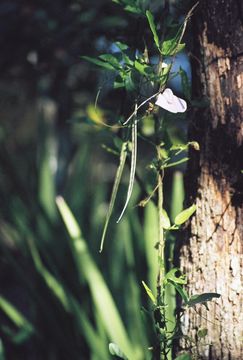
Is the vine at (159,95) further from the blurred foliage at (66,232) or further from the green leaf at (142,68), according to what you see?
the blurred foliage at (66,232)

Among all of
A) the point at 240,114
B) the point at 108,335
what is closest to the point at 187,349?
the point at 240,114

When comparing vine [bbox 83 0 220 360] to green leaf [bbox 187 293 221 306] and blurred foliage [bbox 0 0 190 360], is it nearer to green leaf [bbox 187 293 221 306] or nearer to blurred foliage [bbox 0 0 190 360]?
green leaf [bbox 187 293 221 306]

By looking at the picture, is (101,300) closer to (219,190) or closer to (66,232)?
(66,232)

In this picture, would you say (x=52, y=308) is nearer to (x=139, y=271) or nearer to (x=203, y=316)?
(x=139, y=271)

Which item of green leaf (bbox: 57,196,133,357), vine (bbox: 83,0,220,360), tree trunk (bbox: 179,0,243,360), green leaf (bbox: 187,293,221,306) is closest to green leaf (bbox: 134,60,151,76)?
vine (bbox: 83,0,220,360)

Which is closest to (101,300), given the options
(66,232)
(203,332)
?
(66,232)
